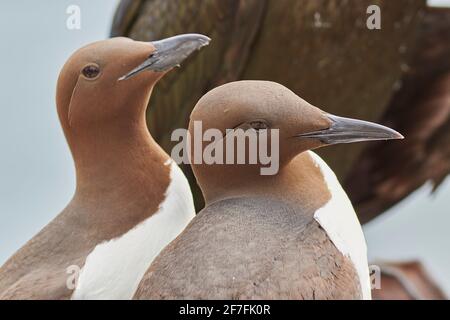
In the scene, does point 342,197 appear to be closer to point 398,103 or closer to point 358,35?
point 358,35

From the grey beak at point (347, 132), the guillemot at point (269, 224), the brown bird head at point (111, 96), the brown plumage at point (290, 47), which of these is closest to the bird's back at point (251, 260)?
the guillemot at point (269, 224)

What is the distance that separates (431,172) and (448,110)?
214mm

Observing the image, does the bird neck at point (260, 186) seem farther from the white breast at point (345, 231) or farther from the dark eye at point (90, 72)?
the dark eye at point (90, 72)

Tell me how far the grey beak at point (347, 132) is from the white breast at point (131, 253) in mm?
258

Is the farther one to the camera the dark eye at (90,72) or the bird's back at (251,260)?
the dark eye at (90,72)

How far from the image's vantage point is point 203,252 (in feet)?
4.80

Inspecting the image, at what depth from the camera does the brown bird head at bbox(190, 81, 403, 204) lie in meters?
1.53

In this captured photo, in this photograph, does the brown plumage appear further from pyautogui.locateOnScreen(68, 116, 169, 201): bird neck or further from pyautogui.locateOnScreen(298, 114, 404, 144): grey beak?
pyautogui.locateOnScreen(298, 114, 404, 144): grey beak

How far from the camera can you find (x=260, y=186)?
1569 millimetres

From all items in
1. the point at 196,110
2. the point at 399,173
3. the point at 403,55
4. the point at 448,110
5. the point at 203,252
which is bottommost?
the point at 399,173

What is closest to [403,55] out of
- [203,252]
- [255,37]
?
[255,37]

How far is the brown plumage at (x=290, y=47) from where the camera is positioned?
265cm

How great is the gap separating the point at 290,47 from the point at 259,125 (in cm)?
122

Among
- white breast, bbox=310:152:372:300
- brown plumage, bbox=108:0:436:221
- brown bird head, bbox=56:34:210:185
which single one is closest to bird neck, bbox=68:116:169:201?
brown bird head, bbox=56:34:210:185
